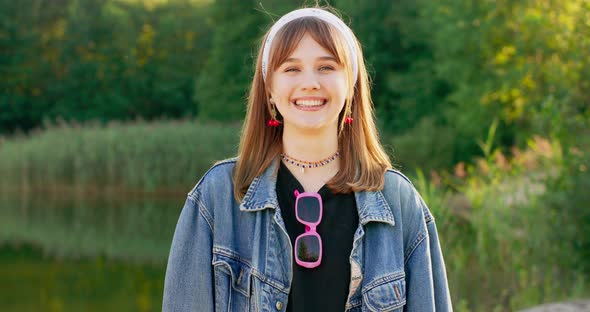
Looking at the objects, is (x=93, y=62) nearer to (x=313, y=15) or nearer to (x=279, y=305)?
(x=313, y=15)

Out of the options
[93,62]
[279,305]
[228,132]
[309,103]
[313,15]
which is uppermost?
[93,62]

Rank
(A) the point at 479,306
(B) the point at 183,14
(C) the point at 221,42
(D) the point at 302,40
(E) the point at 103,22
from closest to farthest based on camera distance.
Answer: (D) the point at 302,40
(A) the point at 479,306
(C) the point at 221,42
(E) the point at 103,22
(B) the point at 183,14

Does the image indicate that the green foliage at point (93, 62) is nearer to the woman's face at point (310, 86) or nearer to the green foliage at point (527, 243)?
the green foliage at point (527, 243)

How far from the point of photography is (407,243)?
7.40ft

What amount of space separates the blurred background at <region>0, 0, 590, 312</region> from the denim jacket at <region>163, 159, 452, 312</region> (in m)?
1.19

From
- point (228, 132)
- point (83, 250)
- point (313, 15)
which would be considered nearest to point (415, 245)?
point (313, 15)

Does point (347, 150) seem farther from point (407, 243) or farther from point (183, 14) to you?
point (183, 14)

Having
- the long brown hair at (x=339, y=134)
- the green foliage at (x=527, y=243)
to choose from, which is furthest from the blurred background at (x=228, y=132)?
the long brown hair at (x=339, y=134)

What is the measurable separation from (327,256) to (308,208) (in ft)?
0.46

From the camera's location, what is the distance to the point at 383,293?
219 cm

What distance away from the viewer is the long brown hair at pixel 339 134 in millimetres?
2221

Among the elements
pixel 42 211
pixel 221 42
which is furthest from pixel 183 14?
pixel 42 211

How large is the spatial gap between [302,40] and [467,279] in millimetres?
4663

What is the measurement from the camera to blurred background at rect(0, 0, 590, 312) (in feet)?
21.4
